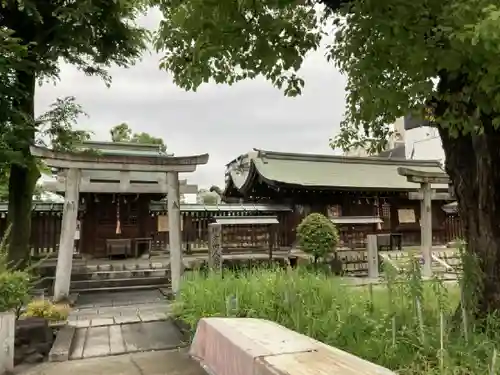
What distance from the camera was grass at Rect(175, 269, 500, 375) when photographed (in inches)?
136

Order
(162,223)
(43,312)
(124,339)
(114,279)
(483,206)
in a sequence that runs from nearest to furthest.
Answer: (483,206), (124,339), (43,312), (114,279), (162,223)

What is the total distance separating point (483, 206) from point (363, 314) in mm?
1760

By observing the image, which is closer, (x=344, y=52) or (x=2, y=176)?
(x=344, y=52)

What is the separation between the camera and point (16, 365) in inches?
224

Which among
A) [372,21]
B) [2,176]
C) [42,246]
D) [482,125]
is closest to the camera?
[372,21]

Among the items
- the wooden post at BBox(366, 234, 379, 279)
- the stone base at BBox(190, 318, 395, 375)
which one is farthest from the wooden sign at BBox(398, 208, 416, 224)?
the stone base at BBox(190, 318, 395, 375)

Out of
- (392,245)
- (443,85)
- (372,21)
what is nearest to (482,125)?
(443,85)

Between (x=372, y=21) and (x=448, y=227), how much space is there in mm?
20688

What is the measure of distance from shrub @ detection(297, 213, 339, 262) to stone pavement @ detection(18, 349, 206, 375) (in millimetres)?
8034

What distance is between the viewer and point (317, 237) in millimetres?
13305

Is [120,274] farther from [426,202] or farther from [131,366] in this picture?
[426,202]

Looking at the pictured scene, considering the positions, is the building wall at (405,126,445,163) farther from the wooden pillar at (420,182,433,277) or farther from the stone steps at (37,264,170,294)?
the stone steps at (37,264,170,294)

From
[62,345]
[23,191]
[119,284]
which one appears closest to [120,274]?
[119,284]

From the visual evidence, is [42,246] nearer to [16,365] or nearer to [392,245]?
[16,365]
